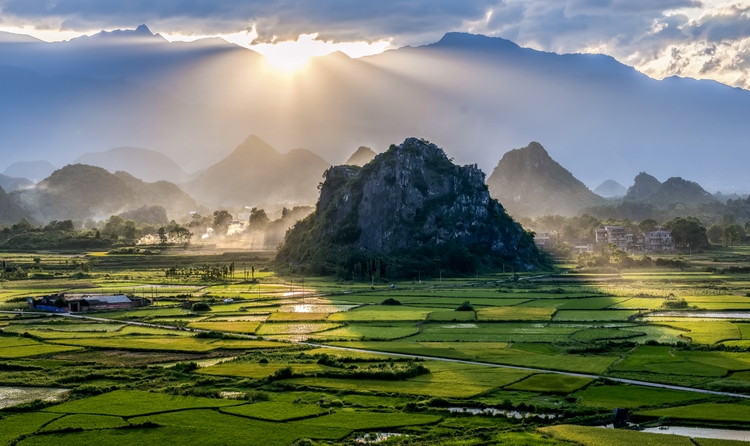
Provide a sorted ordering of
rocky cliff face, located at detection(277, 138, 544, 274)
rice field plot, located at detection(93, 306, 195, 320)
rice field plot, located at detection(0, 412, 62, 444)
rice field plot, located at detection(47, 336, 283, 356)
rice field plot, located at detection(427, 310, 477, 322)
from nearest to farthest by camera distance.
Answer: rice field plot, located at detection(0, 412, 62, 444) < rice field plot, located at detection(47, 336, 283, 356) < rice field plot, located at detection(427, 310, 477, 322) < rice field plot, located at detection(93, 306, 195, 320) < rocky cliff face, located at detection(277, 138, 544, 274)

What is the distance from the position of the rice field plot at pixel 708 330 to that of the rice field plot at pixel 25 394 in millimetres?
35171

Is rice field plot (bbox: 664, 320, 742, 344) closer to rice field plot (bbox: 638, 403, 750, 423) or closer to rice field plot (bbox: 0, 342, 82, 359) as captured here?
rice field plot (bbox: 638, 403, 750, 423)

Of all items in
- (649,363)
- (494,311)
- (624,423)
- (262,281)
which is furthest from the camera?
(262,281)

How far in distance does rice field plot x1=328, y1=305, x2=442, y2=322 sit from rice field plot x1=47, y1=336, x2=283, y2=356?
42.1 feet

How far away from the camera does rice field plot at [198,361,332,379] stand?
40812 mm

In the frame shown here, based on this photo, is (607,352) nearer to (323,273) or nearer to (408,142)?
(323,273)

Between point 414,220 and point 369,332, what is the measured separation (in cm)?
8033

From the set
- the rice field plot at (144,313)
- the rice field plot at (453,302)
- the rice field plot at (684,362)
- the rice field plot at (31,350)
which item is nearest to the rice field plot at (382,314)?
the rice field plot at (453,302)

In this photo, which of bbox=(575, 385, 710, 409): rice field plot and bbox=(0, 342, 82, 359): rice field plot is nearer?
bbox=(575, 385, 710, 409): rice field plot

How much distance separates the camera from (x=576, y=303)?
241ft

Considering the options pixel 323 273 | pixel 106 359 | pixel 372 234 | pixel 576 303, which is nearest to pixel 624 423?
pixel 106 359

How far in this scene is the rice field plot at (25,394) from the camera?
1384 inches

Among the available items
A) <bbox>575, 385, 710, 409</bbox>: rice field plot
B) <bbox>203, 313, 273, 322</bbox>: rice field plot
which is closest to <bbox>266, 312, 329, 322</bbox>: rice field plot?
<bbox>203, 313, 273, 322</bbox>: rice field plot

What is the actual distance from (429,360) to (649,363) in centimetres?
1143
